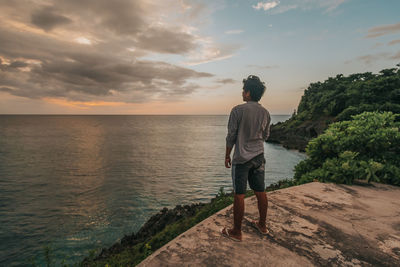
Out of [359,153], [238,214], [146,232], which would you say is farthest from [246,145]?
[146,232]

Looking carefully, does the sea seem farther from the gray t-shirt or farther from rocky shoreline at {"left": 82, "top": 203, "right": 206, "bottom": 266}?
the gray t-shirt

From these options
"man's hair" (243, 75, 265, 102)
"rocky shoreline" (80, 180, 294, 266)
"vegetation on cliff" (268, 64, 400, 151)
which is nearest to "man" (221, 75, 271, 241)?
"man's hair" (243, 75, 265, 102)

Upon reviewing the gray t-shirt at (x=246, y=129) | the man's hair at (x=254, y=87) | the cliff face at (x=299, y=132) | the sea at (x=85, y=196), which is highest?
the man's hair at (x=254, y=87)

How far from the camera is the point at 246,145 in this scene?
10.7 ft

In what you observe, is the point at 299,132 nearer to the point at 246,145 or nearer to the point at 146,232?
the point at 146,232

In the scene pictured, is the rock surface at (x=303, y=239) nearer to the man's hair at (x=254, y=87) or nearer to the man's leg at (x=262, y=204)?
the man's leg at (x=262, y=204)

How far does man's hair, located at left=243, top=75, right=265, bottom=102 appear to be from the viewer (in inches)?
130

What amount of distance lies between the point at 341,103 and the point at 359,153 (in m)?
38.5

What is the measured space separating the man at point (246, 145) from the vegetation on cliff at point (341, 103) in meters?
24.7

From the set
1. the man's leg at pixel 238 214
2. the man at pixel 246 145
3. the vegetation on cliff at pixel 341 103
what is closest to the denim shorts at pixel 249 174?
the man at pixel 246 145

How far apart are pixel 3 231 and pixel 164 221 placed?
29.1 feet

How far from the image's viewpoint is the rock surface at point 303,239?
280 centimetres

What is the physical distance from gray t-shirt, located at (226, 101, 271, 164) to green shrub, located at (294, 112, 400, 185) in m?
4.95

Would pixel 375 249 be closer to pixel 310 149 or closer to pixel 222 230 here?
pixel 222 230
